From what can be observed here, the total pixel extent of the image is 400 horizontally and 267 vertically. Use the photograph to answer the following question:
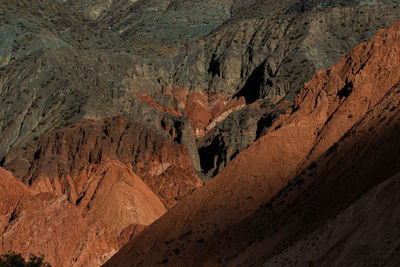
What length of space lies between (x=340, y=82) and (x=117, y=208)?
39137 millimetres

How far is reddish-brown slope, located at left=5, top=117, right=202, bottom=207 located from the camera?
304 ft

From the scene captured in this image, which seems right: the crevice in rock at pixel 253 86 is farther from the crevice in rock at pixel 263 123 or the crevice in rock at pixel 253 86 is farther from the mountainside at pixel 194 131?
the crevice in rock at pixel 263 123

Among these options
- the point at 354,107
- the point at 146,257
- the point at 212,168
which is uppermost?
the point at 354,107

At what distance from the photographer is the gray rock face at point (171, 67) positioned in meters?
117

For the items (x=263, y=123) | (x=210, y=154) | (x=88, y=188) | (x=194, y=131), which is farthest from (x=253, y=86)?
(x=88, y=188)

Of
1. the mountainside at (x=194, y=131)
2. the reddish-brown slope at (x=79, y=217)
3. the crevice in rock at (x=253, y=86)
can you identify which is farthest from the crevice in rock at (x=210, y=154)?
the reddish-brown slope at (x=79, y=217)

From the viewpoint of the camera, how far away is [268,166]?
51.6m

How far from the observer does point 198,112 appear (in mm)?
140125

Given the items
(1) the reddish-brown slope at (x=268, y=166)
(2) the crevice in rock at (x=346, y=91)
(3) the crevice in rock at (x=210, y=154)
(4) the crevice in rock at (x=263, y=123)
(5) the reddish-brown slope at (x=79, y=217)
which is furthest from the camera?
(3) the crevice in rock at (x=210, y=154)

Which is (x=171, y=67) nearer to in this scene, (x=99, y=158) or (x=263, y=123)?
(x=263, y=123)

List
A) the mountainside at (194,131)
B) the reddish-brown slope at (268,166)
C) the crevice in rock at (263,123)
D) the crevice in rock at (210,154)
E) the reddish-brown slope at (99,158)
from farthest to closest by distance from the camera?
the crevice in rock at (210,154) → the crevice in rock at (263,123) → the reddish-brown slope at (99,158) → the reddish-brown slope at (268,166) → the mountainside at (194,131)

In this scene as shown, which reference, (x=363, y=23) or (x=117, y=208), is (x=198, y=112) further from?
(x=117, y=208)

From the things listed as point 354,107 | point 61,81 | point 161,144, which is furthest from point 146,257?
point 61,81

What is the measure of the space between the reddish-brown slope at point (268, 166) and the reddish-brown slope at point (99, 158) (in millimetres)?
39585
